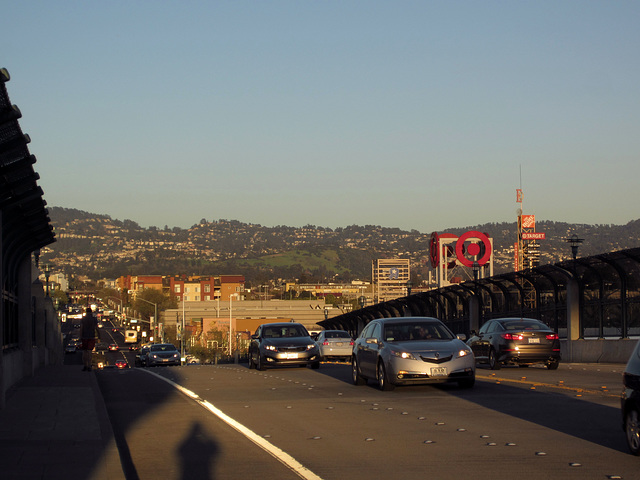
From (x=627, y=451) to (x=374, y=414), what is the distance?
4.96m

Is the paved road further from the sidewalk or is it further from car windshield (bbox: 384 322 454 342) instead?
car windshield (bbox: 384 322 454 342)

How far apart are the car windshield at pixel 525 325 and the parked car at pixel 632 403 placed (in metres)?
14.8

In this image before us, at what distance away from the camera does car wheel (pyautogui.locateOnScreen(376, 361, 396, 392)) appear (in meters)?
17.6

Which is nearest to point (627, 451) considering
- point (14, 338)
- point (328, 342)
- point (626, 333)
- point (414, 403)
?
point (414, 403)

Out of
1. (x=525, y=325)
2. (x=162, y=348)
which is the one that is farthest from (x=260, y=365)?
(x=162, y=348)

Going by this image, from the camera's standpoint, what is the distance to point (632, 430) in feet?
29.9

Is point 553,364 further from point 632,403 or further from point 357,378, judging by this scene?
point 632,403

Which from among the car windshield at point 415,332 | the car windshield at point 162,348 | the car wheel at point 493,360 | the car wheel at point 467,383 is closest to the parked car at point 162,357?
the car windshield at point 162,348

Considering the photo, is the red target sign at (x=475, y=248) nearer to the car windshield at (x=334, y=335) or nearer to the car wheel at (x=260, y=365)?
the car windshield at (x=334, y=335)

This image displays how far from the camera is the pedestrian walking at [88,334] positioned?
83.8ft

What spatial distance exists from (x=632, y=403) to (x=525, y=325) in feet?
50.2

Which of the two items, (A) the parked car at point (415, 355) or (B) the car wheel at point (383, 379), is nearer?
(A) the parked car at point (415, 355)

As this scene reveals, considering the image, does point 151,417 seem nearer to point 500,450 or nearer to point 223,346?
point 500,450

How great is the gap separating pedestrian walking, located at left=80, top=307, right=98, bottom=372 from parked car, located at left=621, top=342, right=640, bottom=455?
18.7m
